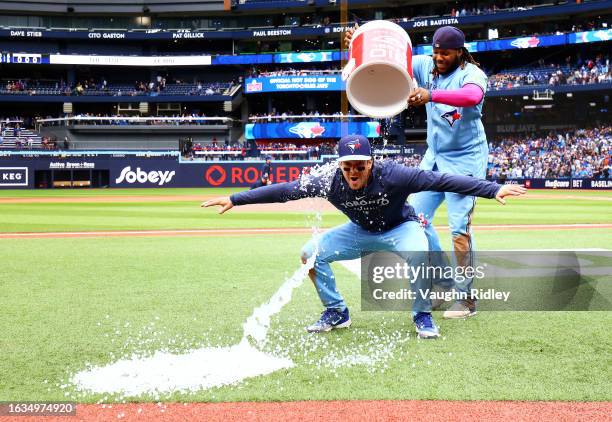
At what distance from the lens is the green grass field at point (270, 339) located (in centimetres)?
374

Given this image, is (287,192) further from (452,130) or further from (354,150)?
(452,130)

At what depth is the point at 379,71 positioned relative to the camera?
392cm

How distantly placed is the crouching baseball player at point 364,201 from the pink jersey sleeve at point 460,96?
555 mm

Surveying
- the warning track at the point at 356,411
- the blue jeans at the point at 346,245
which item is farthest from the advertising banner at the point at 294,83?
the warning track at the point at 356,411

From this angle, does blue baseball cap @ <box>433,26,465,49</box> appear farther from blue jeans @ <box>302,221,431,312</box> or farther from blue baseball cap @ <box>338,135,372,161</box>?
blue jeans @ <box>302,221,431,312</box>

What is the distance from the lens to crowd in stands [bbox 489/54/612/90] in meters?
44.2

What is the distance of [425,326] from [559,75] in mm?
45122

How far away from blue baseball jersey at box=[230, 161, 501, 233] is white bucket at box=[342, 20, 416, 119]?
934mm

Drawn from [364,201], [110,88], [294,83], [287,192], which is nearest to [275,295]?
[287,192]

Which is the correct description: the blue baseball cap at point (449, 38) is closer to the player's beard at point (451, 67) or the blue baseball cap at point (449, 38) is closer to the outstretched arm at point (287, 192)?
the player's beard at point (451, 67)

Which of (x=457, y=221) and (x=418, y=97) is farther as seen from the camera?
(x=457, y=221)

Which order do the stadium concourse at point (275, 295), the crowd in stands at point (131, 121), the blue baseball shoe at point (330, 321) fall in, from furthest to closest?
the crowd in stands at point (131, 121) < the blue baseball shoe at point (330, 321) < the stadium concourse at point (275, 295)

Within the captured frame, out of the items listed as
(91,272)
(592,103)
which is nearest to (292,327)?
(91,272)

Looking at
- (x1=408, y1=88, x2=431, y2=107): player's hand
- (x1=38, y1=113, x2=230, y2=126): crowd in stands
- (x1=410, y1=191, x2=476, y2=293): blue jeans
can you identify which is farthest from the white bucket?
(x1=38, y1=113, x2=230, y2=126): crowd in stands
